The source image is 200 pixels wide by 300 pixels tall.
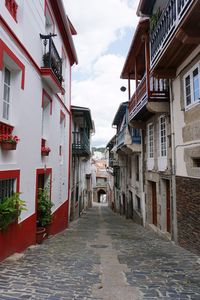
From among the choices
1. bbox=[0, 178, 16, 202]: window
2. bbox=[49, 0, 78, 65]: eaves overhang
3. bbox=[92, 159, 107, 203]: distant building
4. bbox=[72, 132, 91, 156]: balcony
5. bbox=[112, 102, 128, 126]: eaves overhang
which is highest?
bbox=[49, 0, 78, 65]: eaves overhang

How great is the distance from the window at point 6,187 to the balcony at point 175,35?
543 cm

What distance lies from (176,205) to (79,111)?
9718 mm

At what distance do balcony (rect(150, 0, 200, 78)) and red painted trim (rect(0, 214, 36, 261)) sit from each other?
20.2ft

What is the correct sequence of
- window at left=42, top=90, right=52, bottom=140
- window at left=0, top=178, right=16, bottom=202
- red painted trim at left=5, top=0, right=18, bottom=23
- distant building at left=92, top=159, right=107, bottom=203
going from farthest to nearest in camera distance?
distant building at left=92, top=159, right=107, bottom=203 → window at left=42, top=90, right=52, bottom=140 → red painted trim at left=5, top=0, right=18, bottom=23 → window at left=0, top=178, right=16, bottom=202

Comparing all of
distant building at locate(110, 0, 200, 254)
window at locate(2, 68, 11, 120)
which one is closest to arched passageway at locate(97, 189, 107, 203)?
distant building at locate(110, 0, 200, 254)

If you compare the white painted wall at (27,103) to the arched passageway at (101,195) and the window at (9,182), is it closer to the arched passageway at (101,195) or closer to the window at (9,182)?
the window at (9,182)

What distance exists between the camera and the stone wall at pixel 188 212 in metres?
7.63

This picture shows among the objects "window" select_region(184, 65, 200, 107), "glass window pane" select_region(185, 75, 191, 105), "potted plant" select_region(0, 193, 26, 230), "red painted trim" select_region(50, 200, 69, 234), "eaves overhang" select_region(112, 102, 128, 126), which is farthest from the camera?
"eaves overhang" select_region(112, 102, 128, 126)

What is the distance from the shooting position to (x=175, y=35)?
22.0ft

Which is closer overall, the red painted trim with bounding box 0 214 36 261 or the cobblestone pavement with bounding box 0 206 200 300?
the cobblestone pavement with bounding box 0 206 200 300

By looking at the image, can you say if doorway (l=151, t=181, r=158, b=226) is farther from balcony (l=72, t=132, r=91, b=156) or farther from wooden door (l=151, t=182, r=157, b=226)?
balcony (l=72, t=132, r=91, b=156)

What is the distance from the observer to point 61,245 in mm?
8383

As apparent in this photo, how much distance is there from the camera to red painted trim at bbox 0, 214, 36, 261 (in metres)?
5.80

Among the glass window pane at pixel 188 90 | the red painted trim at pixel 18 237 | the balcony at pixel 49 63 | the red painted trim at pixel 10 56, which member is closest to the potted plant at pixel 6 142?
the red painted trim at pixel 10 56
